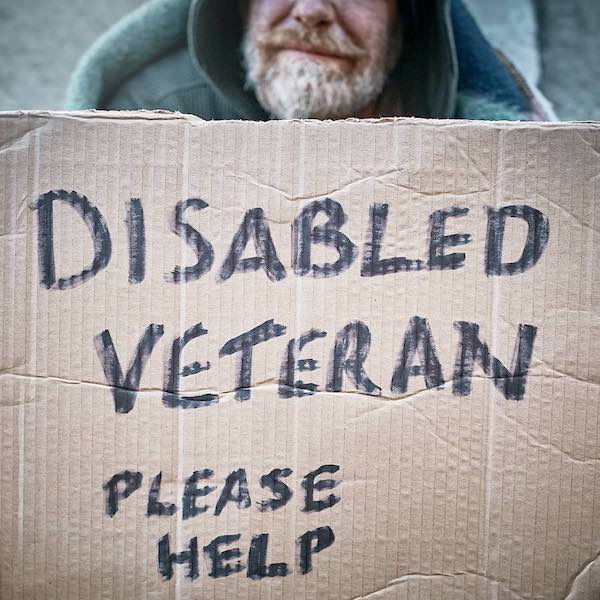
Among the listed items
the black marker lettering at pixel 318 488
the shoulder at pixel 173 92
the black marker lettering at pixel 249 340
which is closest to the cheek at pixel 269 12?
the shoulder at pixel 173 92

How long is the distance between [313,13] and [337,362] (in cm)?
60

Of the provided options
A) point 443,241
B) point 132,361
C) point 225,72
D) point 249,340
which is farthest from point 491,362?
point 225,72

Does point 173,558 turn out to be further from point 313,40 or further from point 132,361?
point 313,40

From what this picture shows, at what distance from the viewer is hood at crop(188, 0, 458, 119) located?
0.96 meters

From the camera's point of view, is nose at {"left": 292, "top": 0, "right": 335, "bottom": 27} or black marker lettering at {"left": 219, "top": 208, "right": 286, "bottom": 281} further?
nose at {"left": 292, "top": 0, "right": 335, "bottom": 27}

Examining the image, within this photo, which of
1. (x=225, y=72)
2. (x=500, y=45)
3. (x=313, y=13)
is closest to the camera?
(x=313, y=13)

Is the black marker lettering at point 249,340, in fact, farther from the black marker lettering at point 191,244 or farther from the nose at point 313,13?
the nose at point 313,13

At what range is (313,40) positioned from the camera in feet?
2.96

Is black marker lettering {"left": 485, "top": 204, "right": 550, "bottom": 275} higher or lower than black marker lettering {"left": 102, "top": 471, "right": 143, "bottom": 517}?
higher

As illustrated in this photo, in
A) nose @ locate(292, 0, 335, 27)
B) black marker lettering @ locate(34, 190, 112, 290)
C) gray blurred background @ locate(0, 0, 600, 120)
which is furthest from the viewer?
gray blurred background @ locate(0, 0, 600, 120)

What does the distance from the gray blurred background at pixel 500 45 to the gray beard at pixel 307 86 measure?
0.63 m

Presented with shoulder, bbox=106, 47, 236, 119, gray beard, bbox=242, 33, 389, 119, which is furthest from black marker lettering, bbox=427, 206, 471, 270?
shoulder, bbox=106, 47, 236, 119

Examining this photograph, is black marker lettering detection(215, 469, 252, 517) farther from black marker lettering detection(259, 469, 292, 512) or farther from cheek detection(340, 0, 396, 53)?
cheek detection(340, 0, 396, 53)

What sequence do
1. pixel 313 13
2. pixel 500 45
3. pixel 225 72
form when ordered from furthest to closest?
pixel 500 45 < pixel 225 72 < pixel 313 13
